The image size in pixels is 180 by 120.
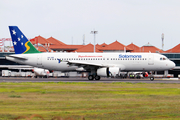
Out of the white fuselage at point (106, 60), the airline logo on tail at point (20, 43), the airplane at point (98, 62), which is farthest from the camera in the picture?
the airline logo on tail at point (20, 43)

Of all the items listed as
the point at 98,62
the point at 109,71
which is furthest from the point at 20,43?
the point at 109,71

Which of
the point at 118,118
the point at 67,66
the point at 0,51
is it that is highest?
the point at 0,51

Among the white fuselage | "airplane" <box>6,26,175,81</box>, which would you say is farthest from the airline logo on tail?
the white fuselage

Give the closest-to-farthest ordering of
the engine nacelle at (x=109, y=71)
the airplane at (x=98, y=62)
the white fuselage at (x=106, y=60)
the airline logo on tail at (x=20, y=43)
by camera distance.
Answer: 1. the engine nacelle at (x=109, y=71)
2. the airplane at (x=98, y=62)
3. the white fuselage at (x=106, y=60)
4. the airline logo on tail at (x=20, y=43)

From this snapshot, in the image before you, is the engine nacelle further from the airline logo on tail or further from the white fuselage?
the airline logo on tail

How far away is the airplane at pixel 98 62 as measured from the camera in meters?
46.6

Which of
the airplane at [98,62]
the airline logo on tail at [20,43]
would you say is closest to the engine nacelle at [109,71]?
the airplane at [98,62]

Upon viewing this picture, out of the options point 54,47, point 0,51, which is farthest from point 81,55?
point 54,47

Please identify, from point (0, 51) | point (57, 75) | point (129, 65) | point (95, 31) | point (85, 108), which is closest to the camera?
point (85, 108)

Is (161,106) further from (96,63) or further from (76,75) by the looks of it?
(76,75)

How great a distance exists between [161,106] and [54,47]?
120m

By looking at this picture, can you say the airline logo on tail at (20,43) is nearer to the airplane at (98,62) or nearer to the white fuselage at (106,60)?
the airplane at (98,62)

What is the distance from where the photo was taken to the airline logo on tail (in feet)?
167

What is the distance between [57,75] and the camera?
253ft
